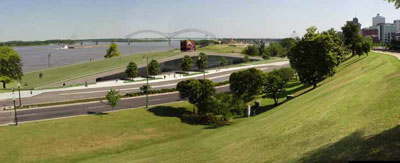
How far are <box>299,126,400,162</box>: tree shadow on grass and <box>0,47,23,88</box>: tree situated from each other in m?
72.3

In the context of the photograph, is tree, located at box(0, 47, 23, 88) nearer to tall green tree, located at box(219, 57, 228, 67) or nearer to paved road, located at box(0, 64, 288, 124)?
paved road, located at box(0, 64, 288, 124)

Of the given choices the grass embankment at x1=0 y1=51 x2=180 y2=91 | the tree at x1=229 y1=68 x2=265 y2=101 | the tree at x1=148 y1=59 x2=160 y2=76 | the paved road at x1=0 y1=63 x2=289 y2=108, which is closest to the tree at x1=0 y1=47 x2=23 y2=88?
the grass embankment at x1=0 y1=51 x2=180 y2=91

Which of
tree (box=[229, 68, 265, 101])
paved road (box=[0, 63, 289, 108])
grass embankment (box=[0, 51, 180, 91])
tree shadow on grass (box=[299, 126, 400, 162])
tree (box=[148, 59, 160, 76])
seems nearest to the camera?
tree shadow on grass (box=[299, 126, 400, 162])

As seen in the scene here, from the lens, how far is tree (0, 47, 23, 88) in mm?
67562

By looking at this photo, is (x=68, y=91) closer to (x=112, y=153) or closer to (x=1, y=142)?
(x=1, y=142)

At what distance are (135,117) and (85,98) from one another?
1819cm

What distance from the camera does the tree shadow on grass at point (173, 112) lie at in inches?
1665

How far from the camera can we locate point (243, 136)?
81.4ft

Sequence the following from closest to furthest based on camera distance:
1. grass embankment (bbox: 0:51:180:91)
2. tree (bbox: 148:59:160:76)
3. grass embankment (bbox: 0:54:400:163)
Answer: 1. grass embankment (bbox: 0:54:400:163)
2. grass embankment (bbox: 0:51:180:91)
3. tree (bbox: 148:59:160:76)

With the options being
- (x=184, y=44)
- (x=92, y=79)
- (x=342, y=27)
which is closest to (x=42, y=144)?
(x=92, y=79)

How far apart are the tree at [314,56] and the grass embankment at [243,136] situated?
14609 mm

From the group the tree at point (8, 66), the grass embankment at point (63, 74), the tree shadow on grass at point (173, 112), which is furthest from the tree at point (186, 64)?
the tree shadow on grass at point (173, 112)

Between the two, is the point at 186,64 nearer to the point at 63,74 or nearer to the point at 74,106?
the point at 63,74

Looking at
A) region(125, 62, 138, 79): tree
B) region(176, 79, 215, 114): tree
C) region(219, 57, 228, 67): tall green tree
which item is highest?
region(219, 57, 228, 67): tall green tree
